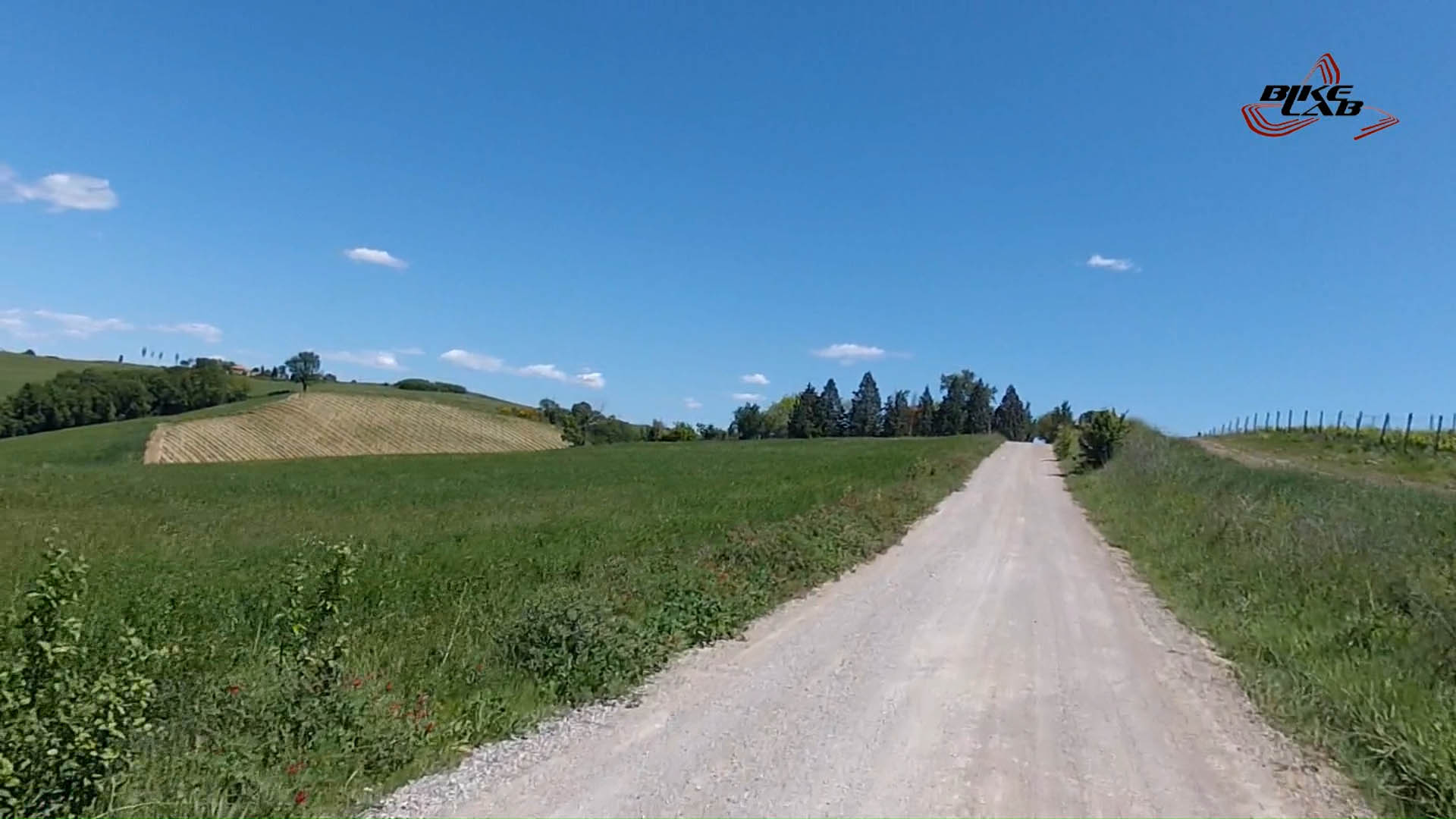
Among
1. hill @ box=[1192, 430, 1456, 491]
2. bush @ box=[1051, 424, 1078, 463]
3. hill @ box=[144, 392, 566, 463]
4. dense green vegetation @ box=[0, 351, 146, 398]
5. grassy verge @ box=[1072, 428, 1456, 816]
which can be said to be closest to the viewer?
grassy verge @ box=[1072, 428, 1456, 816]

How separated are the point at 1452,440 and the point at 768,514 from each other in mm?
32248

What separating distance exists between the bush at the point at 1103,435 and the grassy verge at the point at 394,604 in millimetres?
22826

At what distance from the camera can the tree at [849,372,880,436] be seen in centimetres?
13312

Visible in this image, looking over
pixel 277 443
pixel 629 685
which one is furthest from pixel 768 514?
pixel 277 443

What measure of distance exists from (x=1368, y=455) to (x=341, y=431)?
8120cm

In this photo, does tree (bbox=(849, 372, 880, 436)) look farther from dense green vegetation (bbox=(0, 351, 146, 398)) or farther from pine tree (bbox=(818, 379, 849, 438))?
dense green vegetation (bbox=(0, 351, 146, 398))

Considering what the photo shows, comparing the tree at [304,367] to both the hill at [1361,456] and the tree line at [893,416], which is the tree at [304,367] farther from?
the hill at [1361,456]

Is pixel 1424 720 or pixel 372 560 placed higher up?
pixel 1424 720

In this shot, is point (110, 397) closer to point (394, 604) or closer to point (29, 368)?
point (29, 368)

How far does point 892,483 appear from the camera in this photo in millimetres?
27344

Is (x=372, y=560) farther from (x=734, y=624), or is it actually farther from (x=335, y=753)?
(x=335, y=753)

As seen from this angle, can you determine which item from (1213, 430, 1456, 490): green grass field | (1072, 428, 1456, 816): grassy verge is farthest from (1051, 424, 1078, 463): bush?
(1072, 428, 1456, 816): grassy verge

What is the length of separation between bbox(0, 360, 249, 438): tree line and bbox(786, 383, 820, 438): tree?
78492 millimetres

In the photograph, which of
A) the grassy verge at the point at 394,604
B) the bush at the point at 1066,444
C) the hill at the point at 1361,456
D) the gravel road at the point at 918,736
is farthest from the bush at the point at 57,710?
the bush at the point at 1066,444
